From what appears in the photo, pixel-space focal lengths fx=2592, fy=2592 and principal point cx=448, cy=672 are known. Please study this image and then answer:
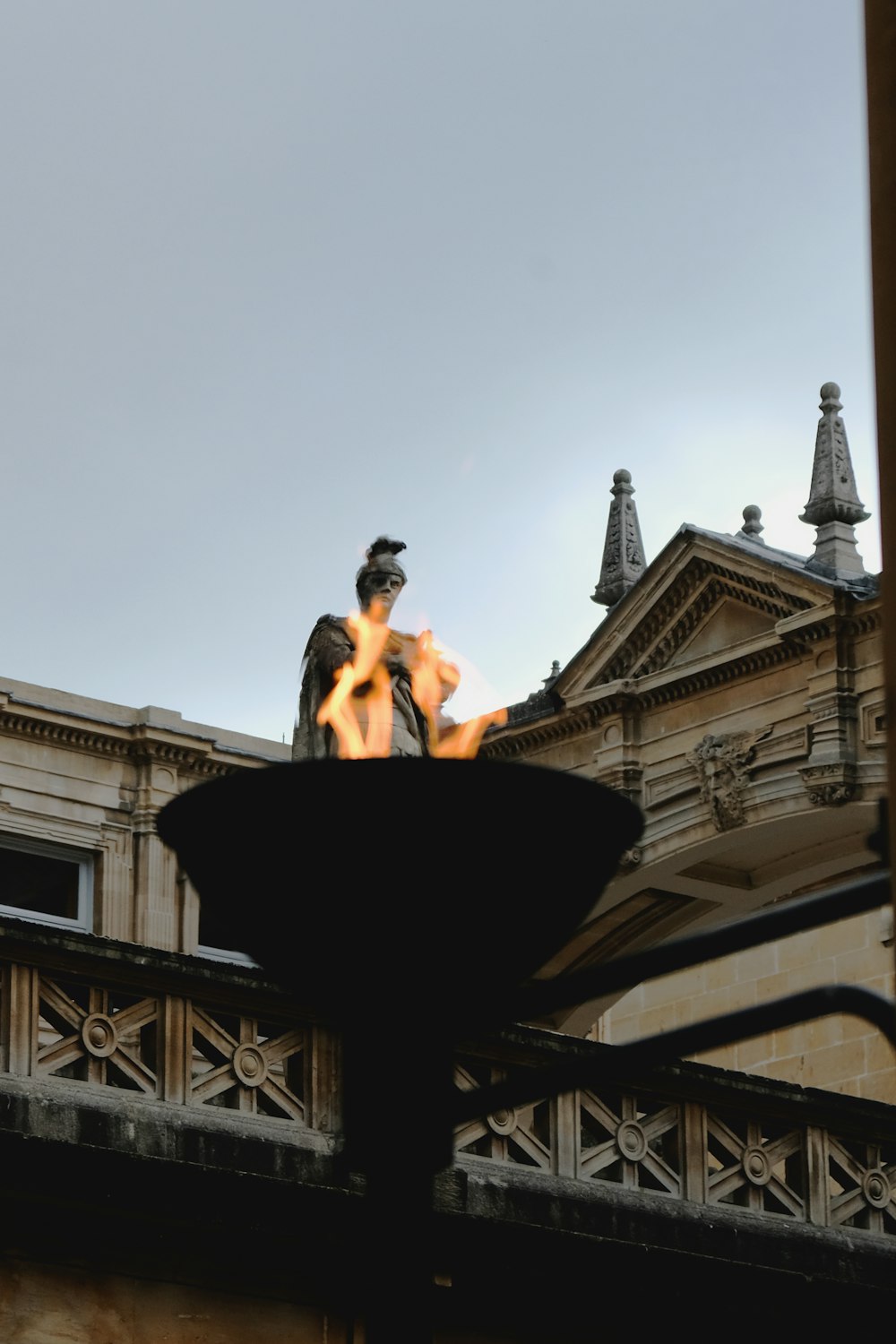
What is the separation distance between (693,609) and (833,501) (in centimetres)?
153

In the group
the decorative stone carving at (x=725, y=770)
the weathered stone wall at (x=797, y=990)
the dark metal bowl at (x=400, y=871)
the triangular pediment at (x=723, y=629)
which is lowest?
the dark metal bowl at (x=400, y=871)

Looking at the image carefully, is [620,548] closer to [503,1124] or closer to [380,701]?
[503,1124]

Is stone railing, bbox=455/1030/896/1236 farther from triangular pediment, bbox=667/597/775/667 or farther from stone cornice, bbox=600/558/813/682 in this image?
→ triangular pediment, bbox=667/597/775/667

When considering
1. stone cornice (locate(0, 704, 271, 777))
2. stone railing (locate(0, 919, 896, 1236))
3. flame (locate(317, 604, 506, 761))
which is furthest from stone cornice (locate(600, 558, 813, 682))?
flame (locate(317, 604, 506, 761))

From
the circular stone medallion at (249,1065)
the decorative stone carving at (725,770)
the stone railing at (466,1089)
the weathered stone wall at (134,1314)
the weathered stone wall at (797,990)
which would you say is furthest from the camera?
the weathered stone wall at (797,990)

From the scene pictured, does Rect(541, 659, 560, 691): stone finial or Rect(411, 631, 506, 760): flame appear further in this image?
Rect(541, 659, 560, 691): stone finial

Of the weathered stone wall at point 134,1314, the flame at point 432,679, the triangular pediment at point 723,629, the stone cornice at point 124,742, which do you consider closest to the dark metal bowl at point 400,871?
the flame at point 432,679

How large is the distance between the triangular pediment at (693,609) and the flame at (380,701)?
53.1ft

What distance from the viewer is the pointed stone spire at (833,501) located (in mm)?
22000

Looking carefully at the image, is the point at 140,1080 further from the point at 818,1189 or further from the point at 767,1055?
the point at 767,1055

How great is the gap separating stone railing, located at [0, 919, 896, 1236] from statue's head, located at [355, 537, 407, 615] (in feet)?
6.38

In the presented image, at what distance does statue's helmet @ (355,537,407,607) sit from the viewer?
1110cm

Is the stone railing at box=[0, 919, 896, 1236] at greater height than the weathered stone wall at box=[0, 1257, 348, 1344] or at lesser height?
greater

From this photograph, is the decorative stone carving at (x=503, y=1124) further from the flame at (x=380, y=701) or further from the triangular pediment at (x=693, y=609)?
the triangular pediment at (x=693, y=609)
